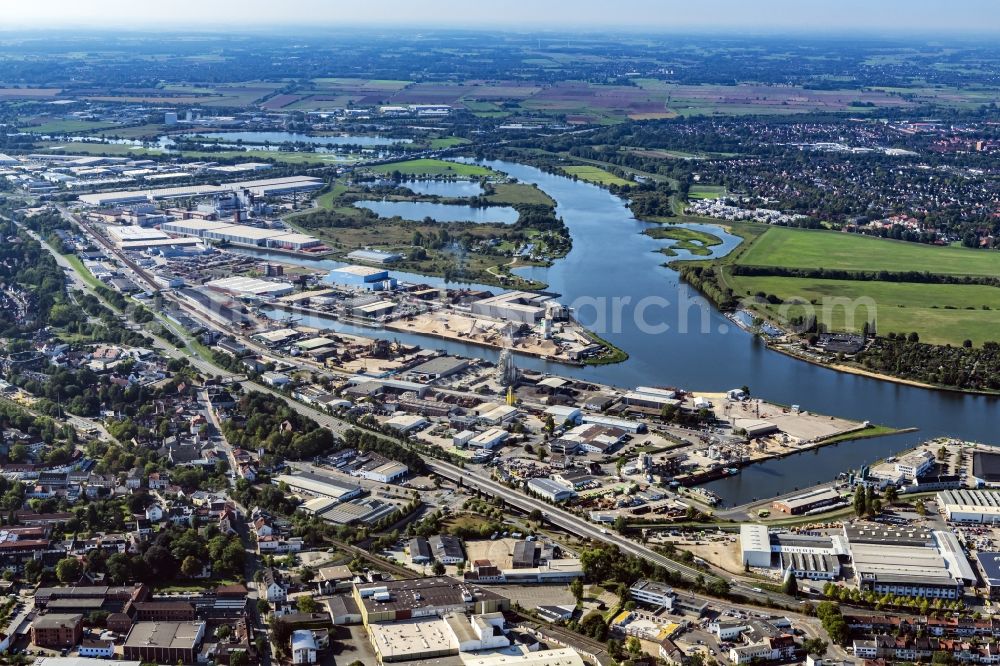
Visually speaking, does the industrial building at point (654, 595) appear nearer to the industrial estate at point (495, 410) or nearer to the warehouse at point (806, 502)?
the industrial estate at point (495, 410)

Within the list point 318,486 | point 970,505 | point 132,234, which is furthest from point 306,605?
point 132,234

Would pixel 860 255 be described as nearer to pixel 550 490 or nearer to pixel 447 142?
pixel 550 490

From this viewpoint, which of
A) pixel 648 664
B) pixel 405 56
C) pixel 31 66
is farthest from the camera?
pixel 405 56

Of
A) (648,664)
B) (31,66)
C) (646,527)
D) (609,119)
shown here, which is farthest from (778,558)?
(31,66)

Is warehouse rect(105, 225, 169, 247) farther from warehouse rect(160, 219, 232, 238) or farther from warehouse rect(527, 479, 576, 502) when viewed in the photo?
warehouse rect(527, 479, 576, 502)

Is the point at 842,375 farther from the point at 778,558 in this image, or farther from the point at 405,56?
the point at 405,56

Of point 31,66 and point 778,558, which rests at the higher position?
point 31,66

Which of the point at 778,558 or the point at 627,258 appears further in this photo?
the point at 627,258

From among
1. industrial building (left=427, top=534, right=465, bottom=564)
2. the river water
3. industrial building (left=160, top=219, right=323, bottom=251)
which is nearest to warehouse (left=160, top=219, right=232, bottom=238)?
industrial building (left=160, top=219, right=323, bottom=251)
